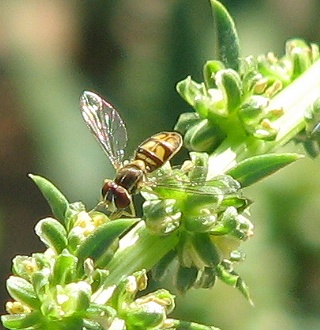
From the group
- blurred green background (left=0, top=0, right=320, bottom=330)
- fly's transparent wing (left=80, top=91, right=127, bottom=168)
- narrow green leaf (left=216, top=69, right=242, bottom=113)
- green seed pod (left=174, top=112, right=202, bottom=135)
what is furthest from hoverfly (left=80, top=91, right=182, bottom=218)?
blurred green background (left=0, top=0, right=320, bottom=330)

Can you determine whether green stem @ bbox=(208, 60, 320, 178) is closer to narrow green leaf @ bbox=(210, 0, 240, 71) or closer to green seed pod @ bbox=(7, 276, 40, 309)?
narrow green leaf @ bbox=(210, 0, 240, 71)

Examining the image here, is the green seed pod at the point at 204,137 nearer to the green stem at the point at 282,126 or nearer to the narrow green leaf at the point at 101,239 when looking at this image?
the green stem at the point at 282,126

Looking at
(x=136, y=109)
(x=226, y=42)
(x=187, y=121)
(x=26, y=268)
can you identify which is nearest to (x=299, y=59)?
(x=226, y=42)

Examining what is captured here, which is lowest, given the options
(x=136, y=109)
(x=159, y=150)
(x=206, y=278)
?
(x=136, y=109)

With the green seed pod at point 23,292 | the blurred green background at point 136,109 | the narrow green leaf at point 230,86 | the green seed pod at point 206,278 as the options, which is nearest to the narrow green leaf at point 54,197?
the green seed pod at point 23,292

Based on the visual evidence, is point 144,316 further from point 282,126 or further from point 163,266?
point 282,126

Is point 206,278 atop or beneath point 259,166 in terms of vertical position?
beneath
